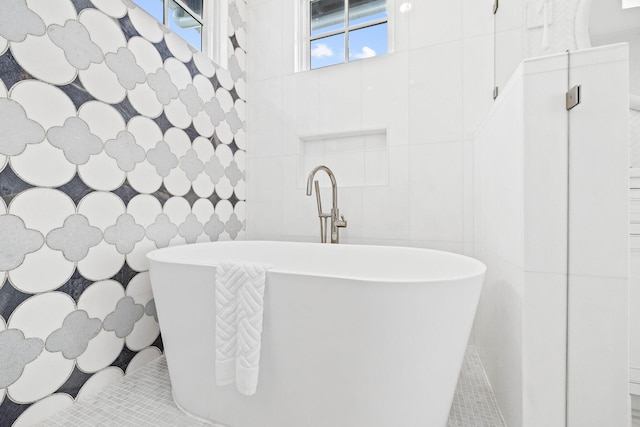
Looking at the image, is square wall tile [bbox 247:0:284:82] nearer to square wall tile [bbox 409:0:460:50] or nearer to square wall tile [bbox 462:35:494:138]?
square wall tile [bbox 409:0:460:50]

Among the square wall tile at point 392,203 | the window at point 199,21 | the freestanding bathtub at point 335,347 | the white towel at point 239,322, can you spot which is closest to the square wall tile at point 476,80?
the square wall tile at point 392,203

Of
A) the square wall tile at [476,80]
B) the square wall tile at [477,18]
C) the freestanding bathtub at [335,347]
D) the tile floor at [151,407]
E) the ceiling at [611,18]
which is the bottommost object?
the tile floor at [151,407]

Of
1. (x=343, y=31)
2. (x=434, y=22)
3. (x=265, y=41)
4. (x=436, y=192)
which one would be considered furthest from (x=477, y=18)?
(x=265, y=41)

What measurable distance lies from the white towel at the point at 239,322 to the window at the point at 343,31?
169cm

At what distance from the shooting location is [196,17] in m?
1.89

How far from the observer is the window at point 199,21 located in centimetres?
169

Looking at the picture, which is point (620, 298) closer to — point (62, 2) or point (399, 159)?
point (399, 159)

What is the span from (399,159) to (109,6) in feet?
5.27

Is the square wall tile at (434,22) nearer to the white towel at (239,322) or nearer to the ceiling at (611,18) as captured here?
the ceiling at (611,18)

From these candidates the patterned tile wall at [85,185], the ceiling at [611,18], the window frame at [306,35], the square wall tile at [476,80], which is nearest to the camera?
the ceiling at [611,18]

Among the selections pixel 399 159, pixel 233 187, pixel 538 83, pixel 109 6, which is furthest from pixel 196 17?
pixel 538 83

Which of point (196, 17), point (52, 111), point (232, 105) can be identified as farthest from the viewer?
point (232, 105)

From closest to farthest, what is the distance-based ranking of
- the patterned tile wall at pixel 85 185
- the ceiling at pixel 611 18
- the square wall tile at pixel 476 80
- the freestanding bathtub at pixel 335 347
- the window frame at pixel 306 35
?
the ceiling at pixel 611 18, the freestanding bathtub at pixel 335 347, the patterned tile wall at pixel 85 185, the square wall tile at pixel 476 80, the window frame at pixel 306 35

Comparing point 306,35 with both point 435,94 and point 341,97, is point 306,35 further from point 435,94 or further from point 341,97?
point 435,94
